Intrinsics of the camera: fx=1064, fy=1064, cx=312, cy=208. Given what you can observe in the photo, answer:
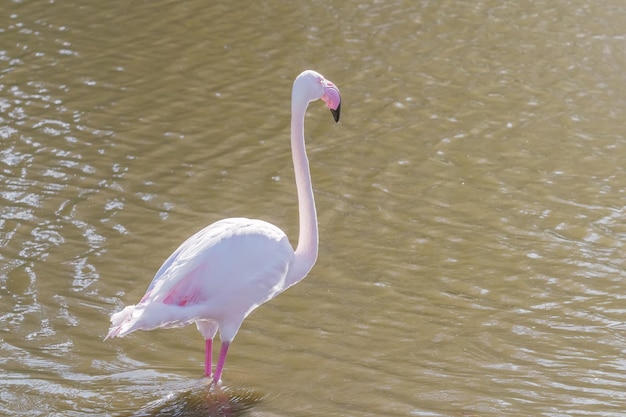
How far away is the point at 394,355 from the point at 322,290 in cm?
94

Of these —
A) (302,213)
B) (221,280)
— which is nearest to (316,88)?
(302,213)

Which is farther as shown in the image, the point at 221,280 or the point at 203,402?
the point at 203,402

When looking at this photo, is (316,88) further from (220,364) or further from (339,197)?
(339,197)

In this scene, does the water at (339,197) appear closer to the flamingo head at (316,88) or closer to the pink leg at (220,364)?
the pink leg at (220,364)

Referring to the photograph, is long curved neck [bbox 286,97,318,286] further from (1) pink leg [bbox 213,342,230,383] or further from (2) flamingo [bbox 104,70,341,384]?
(1) pink leg [bbox 213,342,230,383]

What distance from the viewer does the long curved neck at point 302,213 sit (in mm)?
5680

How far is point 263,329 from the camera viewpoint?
6.17m

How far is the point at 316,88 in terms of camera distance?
5.75 m

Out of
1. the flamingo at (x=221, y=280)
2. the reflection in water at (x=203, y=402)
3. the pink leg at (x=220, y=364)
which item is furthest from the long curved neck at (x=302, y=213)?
the reflection in water at (x=203, y=402)

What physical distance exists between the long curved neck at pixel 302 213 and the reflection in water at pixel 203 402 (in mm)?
645

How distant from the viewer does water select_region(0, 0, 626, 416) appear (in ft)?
18.2

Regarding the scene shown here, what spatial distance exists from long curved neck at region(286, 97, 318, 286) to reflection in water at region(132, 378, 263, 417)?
25.4 inches

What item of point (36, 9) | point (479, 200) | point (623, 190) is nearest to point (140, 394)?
point (479, 200)

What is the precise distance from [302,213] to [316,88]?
0.68 meters
